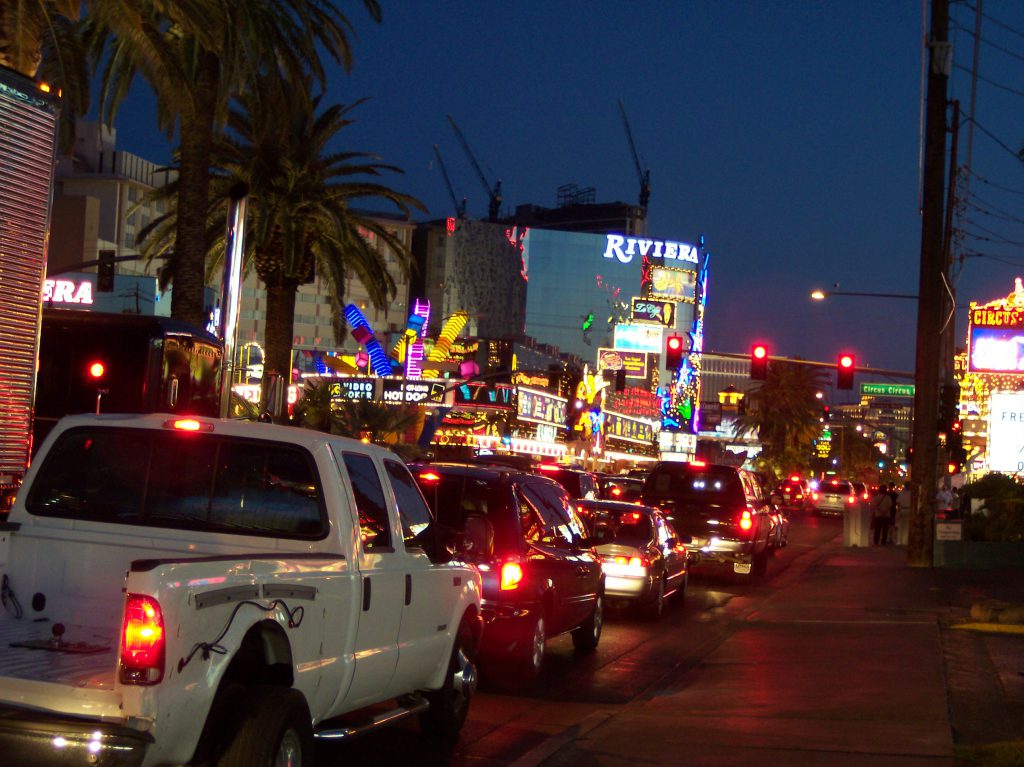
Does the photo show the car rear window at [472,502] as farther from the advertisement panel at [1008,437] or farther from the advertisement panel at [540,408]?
the advertisement panel at [540,408]

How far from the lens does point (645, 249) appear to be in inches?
6171

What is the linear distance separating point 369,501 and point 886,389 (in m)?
155

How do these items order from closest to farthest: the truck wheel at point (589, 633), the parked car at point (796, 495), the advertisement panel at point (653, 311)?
the truck wheel at point (589, 633) → the parked car at point (796, 495) → the advertisement panel at point (653, 311)

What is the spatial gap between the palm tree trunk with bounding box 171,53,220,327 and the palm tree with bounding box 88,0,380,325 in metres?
0.02

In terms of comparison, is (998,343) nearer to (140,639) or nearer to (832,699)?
(832,699)

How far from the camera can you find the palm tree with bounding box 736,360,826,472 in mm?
92938

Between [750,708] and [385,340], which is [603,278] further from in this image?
[750,708]

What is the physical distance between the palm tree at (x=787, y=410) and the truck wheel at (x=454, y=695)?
82.8m

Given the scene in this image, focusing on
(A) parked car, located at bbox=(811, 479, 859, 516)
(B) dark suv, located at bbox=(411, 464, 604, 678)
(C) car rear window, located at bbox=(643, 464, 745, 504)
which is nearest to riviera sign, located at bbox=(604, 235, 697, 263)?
(A) parked car, located at bbox=(811, 479, 859, 516)

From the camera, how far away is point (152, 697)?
207 inches

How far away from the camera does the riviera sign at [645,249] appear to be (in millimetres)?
151625

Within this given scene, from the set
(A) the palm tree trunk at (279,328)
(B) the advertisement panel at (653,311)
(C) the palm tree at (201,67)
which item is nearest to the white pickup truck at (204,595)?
(C) the palm tree at (201,67)

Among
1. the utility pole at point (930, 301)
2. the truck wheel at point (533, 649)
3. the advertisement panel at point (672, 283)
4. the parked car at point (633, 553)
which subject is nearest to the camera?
the truck wheel at point (533, 649)

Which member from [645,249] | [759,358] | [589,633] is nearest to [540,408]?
[759,358]
